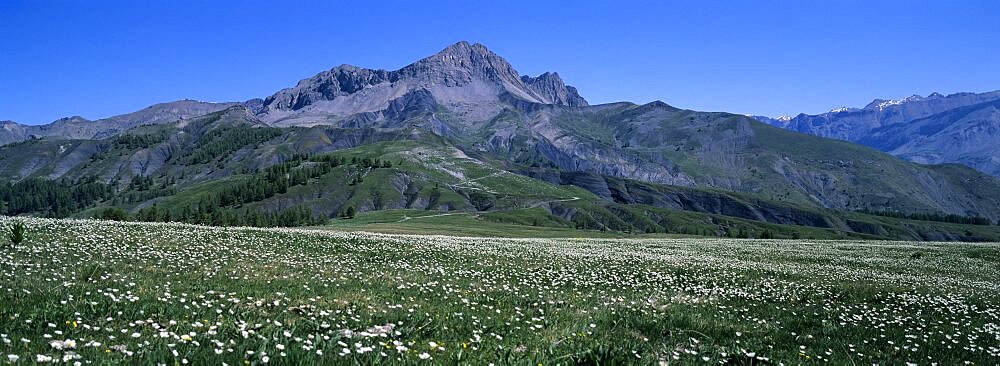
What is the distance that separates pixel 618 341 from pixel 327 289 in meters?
9.16

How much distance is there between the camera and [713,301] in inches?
842

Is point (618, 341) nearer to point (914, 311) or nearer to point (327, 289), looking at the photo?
point (327, 289)

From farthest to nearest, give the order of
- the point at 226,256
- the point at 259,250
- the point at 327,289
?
the point at 259,250
the point at 226,256
the point at 327,289

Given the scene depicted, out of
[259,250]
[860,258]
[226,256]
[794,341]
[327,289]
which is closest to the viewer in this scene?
[794,341]

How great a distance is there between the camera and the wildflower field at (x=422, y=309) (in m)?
9.66

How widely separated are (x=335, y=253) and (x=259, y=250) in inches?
145

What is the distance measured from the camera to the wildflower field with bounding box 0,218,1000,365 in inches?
380

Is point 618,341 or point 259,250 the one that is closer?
point 618,341

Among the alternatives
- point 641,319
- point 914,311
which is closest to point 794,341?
point 641,319

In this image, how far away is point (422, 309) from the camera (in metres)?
15.1

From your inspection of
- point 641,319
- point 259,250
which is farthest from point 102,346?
point 259,250

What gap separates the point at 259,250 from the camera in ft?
87.5

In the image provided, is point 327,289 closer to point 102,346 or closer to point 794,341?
point 102,346

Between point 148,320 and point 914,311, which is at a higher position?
point 148,320
